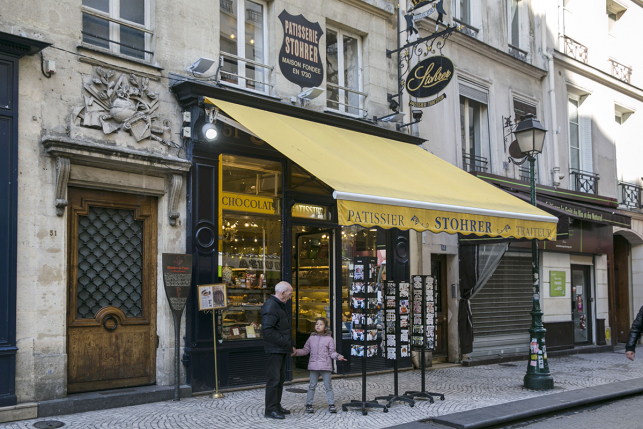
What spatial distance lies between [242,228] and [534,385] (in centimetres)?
498

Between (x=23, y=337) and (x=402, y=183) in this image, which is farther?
(x=402, y=183)

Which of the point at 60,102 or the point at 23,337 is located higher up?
the point at 60,102

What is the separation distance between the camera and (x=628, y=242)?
1817 cm

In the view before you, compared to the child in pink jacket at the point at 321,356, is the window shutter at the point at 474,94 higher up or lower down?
higher up

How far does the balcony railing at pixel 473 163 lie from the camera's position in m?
13.2

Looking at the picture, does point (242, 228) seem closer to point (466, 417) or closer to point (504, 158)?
point (466, 417)

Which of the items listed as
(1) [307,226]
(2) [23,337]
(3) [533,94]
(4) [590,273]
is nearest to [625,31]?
(3) [533,94]

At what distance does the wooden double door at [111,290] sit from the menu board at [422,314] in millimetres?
3466

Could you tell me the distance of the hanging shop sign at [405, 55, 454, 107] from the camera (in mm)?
10445

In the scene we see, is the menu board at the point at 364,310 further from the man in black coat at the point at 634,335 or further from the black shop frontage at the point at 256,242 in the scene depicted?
the man in black coat at the point at 634,335

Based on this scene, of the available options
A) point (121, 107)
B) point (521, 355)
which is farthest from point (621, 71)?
point (121, 107)

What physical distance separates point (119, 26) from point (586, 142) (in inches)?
522

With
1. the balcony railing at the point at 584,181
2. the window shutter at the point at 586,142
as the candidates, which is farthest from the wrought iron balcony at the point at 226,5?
the window shutter at the point at 586,142

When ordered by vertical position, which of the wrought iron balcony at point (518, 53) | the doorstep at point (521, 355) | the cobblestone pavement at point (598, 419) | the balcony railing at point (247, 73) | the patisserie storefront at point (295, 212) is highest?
the wrought iron balcony at point (518, 53)
